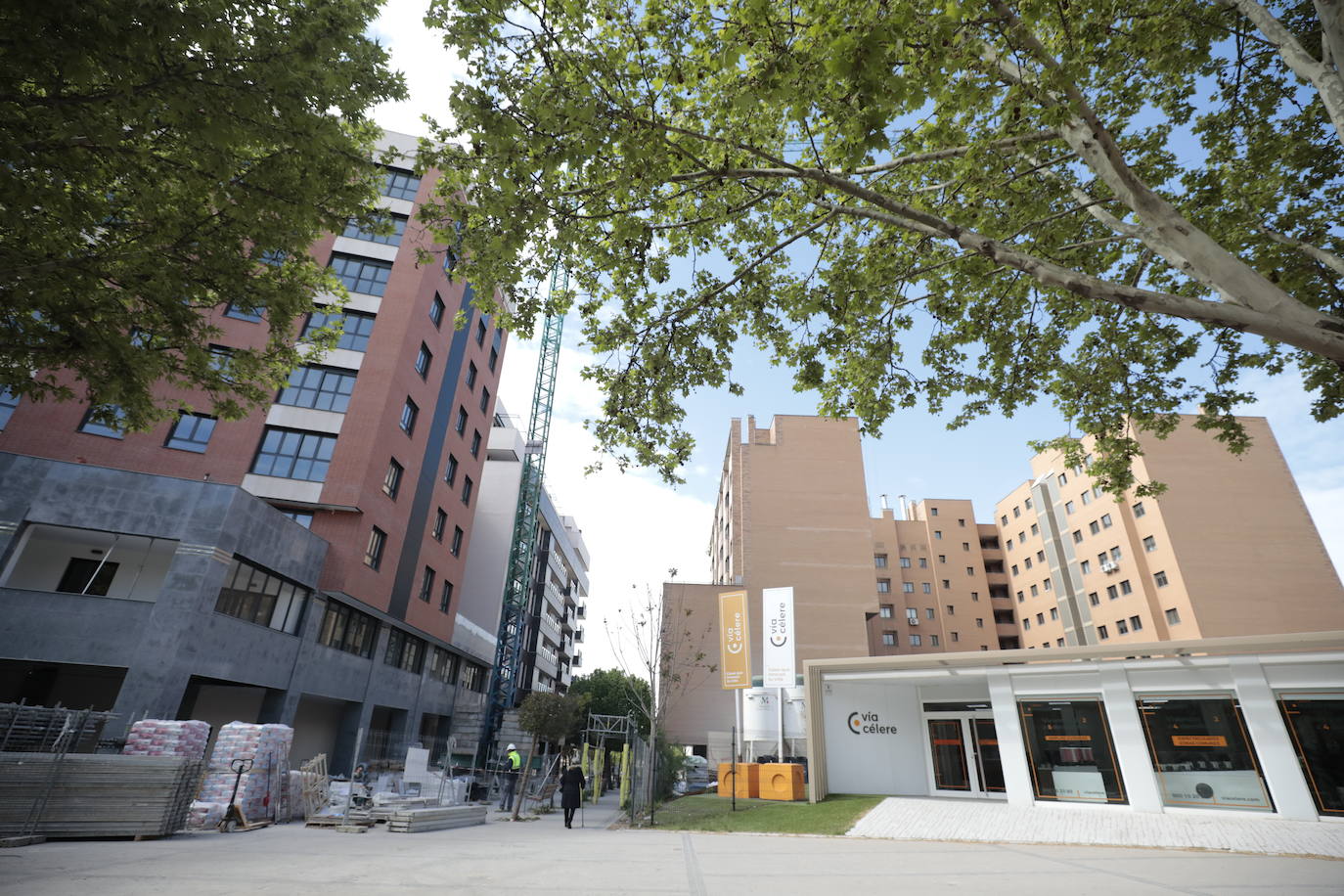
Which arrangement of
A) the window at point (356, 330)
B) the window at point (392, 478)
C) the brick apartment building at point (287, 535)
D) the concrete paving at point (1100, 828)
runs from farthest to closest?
1. the window at point (356, 330)
2. the window at point (392, 478)
3. the brick apartment building at point (287, 535)
4. the concrete paving at point (1100, 828)

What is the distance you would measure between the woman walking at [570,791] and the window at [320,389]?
16027mm

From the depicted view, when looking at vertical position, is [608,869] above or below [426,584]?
below

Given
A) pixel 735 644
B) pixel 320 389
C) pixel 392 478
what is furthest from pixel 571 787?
pixel 320 389

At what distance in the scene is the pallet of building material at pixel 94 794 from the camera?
8.81 metres

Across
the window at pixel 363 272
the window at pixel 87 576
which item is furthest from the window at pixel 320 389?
the window at pixel 87 576

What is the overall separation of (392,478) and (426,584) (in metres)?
6.53

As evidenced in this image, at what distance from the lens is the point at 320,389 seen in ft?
78.7

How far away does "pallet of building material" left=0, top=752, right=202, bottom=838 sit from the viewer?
8.81m

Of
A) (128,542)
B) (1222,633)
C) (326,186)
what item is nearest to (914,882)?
(326,186)

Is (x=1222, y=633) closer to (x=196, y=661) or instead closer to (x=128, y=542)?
(x=196, y=661)

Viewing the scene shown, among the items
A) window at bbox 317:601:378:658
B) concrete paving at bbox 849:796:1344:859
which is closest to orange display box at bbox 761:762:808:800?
concrete paving at bbox 849:796:1344:859

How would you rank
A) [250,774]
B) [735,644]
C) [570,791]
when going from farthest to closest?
[735,644] → [570,791] → [250,774]

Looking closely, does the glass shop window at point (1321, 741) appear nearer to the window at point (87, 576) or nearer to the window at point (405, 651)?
the window at point (405, 651)

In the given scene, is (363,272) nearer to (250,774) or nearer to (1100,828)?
(250,774)
